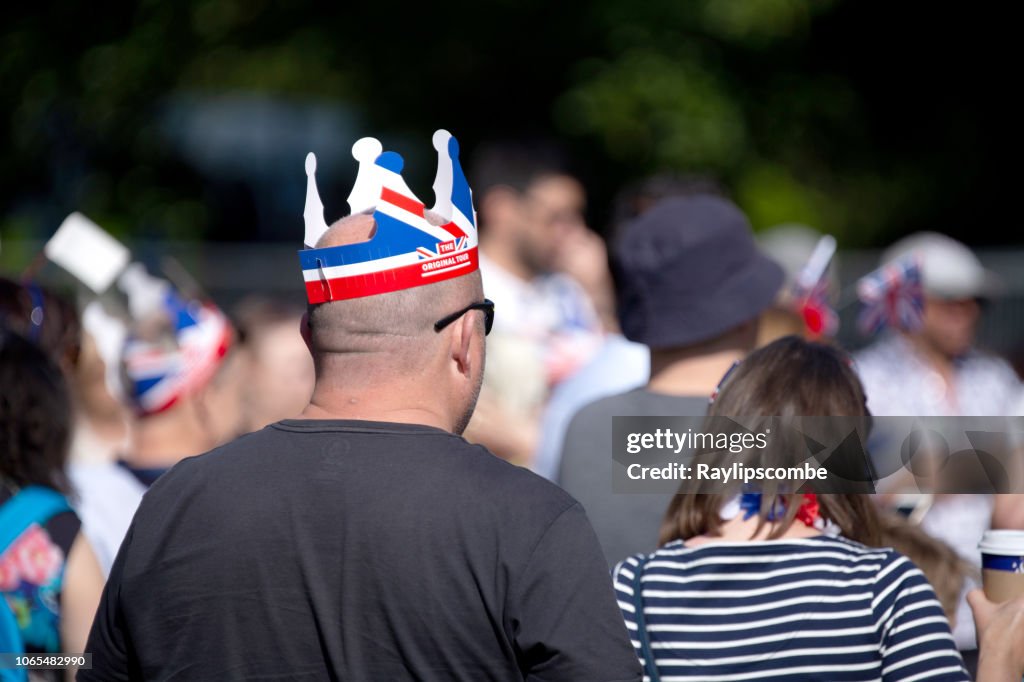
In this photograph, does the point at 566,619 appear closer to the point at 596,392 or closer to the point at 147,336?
the point at 596,392

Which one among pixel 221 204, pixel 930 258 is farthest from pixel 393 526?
pixel 221 204

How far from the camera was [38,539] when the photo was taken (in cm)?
298

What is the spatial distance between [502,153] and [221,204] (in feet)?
38.4

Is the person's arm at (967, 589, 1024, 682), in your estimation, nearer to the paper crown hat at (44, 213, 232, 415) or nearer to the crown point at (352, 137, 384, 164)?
the crown point at (352, 137, 384, 164)

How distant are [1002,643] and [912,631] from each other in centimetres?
25

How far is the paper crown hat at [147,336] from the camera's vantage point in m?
4.26

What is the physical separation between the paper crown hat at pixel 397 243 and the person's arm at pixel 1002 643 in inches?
48.4

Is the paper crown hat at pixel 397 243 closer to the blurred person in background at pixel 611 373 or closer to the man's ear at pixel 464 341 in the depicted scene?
the man's ear at pixel 464 341

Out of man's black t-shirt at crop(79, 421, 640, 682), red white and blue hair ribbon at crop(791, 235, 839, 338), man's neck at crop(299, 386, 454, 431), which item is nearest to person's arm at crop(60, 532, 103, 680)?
man's black t-shirt at crop(79, 421, 640, 682)

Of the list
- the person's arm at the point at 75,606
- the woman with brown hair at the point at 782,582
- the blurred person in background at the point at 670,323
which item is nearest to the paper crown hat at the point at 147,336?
the person's arm at the point at 75,606

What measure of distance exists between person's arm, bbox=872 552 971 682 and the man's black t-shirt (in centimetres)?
57

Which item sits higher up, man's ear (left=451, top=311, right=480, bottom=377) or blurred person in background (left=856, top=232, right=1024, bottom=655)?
man's ear (left=451, top=311, right=480, bottom=377)

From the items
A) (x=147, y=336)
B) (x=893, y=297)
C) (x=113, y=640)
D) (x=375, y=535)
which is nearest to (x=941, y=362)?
(x=893, y=297)

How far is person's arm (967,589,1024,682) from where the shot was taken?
2.38 m
